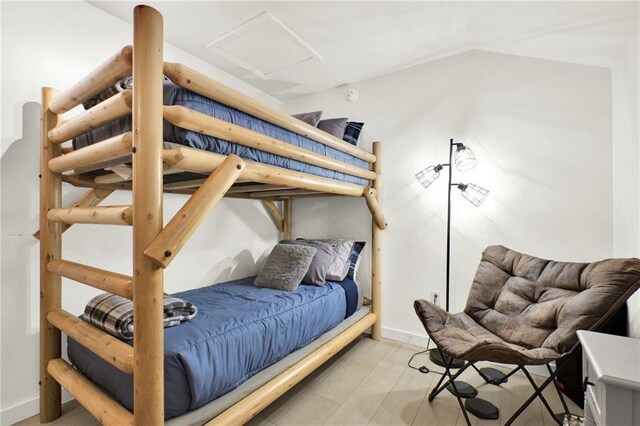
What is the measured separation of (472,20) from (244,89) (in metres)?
2.11

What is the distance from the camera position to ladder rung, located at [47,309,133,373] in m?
1.18

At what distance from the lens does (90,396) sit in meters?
1.37

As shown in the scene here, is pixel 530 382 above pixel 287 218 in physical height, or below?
below

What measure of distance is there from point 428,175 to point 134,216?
232 cm

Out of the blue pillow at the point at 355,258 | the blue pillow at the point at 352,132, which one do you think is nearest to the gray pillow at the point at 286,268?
the blue pillow at the point at 355,258

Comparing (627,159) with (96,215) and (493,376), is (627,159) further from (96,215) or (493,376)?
(96,215)

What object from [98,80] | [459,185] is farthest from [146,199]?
[459,185]

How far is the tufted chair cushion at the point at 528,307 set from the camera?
1.44 metres

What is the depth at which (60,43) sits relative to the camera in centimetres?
188

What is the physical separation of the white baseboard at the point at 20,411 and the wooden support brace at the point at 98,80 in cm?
168

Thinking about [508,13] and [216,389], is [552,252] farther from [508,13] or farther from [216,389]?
[216,389]

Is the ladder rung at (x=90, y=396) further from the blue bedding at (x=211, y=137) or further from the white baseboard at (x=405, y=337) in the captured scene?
the white baseboard at (x=405, y=337)

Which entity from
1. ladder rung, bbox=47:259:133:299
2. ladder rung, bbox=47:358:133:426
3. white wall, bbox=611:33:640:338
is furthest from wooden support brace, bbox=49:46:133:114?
white wall, bbox=611:33:640:338

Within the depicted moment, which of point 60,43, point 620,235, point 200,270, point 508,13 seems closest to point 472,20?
point 508,13
